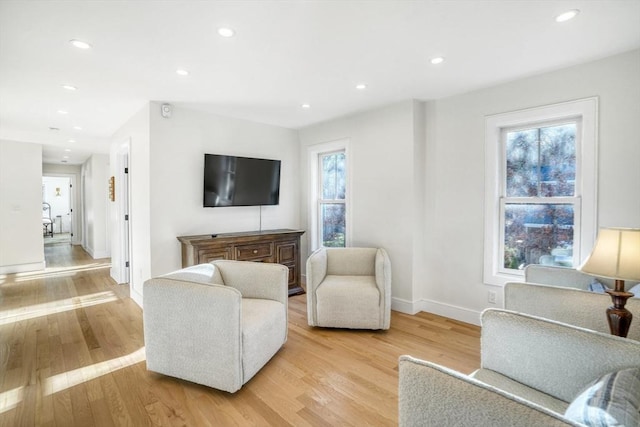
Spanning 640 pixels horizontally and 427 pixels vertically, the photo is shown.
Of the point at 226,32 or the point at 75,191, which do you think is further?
the point at 75,191

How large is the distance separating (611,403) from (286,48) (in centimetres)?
248

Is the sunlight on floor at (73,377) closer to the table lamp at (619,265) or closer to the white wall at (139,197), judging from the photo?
the white wall at (139,197)

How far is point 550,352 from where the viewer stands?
136 cm

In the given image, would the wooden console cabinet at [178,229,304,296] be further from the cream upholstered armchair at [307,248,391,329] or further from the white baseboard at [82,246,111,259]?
the white baseboard at [82,246,111,259]

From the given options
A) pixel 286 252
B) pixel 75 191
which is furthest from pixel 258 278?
pixel 75 191

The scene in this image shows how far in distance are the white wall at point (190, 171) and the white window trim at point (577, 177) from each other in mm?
2818

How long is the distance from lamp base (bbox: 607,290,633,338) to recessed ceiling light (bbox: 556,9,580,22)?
1605mm

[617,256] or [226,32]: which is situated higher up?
[226,32]

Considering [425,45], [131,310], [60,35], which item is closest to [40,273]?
[131,310]

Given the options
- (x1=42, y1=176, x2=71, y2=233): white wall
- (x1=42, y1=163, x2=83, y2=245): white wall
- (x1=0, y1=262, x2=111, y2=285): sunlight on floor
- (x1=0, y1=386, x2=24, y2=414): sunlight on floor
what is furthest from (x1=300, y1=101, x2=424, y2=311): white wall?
(x1=42, y1=176, x2=71, y2=233): white wall

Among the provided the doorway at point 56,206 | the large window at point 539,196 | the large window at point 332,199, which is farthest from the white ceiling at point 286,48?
the doorway at point 56,206

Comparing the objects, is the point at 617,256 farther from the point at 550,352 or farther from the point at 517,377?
the point at 517,377

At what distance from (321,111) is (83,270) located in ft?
17.4

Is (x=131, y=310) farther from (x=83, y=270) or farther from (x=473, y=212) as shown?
(x=473, y=212)
